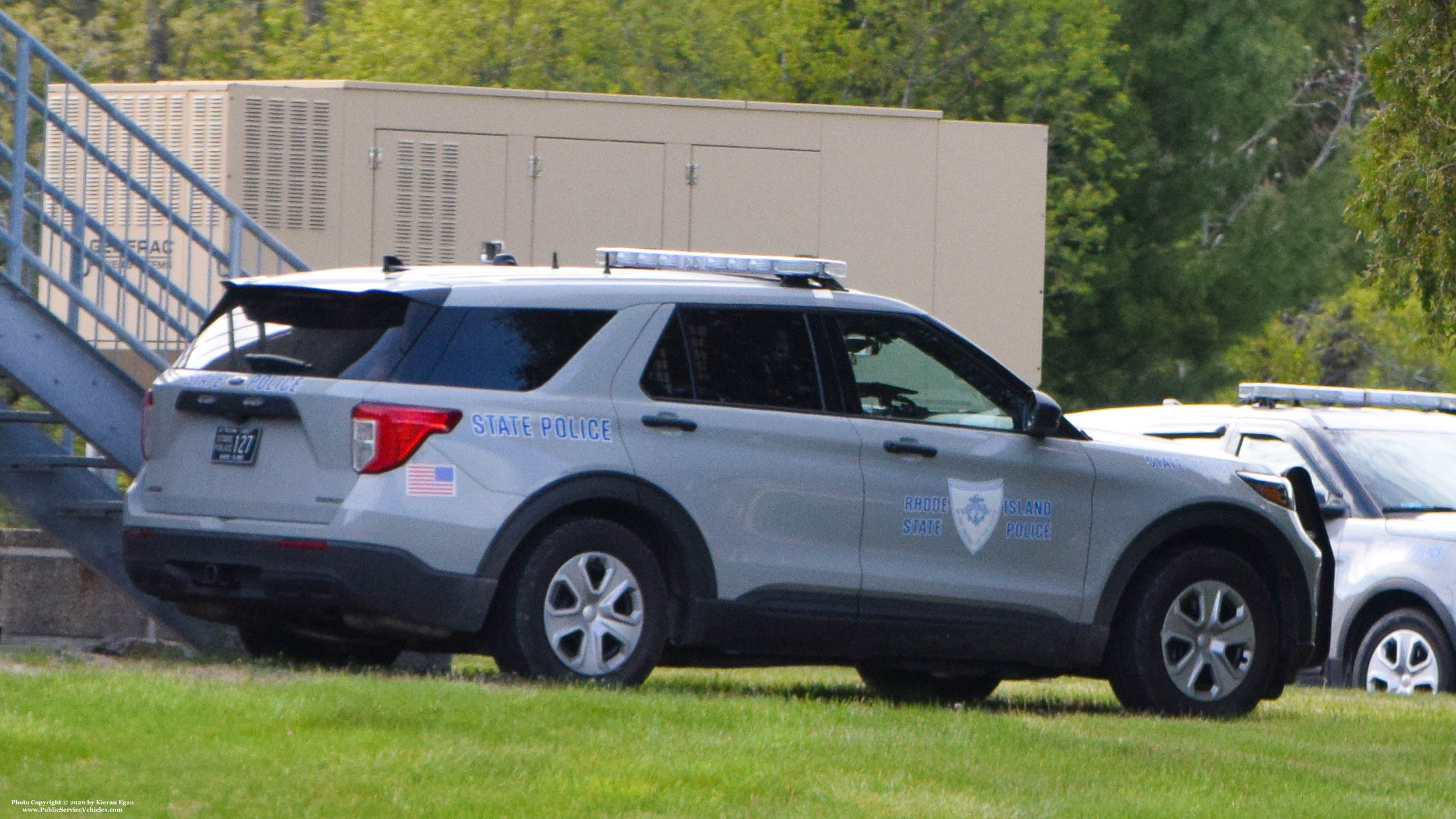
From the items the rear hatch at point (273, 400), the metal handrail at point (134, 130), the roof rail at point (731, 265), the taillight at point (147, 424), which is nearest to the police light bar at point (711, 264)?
the roof rail at point (731, 265)

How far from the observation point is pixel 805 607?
8820 millimetres

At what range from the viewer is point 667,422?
8.55m

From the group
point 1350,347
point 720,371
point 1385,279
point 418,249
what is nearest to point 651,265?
point 720,371

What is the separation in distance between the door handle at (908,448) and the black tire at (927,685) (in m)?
1.71

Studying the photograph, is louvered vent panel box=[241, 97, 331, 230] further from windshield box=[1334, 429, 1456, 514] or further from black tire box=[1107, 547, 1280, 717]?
black tire box=[1107, 547, 1280, 717]

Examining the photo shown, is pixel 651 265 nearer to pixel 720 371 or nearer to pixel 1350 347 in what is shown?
pixel 720 371

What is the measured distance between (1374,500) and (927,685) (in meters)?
3.66

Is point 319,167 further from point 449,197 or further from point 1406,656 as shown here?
point 1406,656

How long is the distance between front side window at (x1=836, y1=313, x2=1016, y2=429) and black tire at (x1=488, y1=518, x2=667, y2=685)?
1.20m

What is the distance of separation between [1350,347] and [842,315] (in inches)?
1382

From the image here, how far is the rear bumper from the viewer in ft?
26.4

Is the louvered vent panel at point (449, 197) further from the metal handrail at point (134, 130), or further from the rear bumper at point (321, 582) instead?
the rear bumper at point (321, 582)

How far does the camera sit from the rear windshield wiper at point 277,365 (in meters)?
8.35

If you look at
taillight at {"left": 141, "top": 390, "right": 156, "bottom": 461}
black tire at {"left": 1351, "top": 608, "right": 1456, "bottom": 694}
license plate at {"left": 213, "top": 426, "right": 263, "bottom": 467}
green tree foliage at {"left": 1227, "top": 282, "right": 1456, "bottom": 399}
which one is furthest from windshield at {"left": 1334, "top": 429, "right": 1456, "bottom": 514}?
green tree foliage at {"left": 1227, "top": 282, "right": 1456, "bottom": 399}
